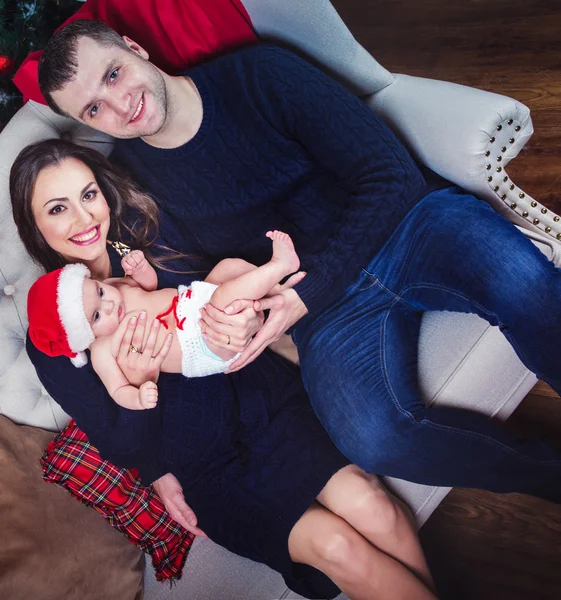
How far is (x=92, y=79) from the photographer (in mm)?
1142

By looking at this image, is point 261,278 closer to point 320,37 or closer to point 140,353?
point 140,353

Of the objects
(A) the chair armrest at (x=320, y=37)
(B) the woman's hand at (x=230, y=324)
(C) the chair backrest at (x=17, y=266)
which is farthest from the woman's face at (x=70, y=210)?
(A) the chair armrest at (x=320, y=37)

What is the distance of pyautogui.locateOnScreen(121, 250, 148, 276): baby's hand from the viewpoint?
1180mm

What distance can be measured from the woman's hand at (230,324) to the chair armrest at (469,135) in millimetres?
584

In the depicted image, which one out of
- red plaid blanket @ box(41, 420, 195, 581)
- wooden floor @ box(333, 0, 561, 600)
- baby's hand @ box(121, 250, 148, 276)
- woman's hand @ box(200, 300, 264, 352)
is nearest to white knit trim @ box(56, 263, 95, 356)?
baby's hand @ box(121, 250, 148, 276)

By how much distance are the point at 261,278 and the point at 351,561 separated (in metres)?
0.65

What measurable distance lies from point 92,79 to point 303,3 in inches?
21.3

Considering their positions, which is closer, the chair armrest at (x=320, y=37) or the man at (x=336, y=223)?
the man at (x=336, y=223)

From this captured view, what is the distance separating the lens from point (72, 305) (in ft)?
3.48

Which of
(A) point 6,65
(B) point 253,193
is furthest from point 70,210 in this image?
(A) point 6,65

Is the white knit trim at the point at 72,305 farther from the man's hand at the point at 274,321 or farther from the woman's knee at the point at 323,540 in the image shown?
the woman's knee at the point at 323,540

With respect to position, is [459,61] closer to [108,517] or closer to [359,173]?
[359,173]

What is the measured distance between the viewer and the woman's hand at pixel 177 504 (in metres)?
1.41

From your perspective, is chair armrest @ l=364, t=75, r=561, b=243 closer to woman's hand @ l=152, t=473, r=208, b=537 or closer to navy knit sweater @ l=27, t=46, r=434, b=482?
navy knit sweater @ l=27, t=46, r=434, b=482
